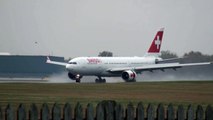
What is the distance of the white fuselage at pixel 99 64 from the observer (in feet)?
270

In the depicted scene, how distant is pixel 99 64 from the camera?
277 feet

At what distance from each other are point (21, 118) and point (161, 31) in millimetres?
84399

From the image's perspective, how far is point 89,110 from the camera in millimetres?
15172

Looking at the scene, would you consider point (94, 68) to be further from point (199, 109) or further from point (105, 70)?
point (199, 109)

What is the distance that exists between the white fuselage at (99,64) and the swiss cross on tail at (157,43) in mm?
5585

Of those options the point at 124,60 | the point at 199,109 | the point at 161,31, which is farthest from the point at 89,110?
the point at 161,31

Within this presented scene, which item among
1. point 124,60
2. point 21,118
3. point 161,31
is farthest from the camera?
point 161,31

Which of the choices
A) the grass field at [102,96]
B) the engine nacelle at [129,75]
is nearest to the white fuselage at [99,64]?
the engine nacelle at [129,75]

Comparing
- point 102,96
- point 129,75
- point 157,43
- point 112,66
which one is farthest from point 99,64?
point 102,96

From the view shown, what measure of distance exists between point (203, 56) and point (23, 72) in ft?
187

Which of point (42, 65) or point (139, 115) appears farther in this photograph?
point (42, 65)

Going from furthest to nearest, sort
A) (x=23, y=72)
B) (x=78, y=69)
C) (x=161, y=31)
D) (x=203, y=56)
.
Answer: (x=23, y=72)
(x=203, y=56)
(x=161, y=31)
(x=78, y=69)

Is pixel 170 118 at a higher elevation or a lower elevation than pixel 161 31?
lower

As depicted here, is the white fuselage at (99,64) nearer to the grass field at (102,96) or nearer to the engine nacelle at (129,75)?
the engine nacelle at (129,75)
